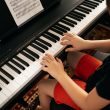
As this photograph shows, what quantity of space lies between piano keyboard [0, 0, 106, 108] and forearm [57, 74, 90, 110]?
0.61 feet

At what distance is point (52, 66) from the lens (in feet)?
4.89

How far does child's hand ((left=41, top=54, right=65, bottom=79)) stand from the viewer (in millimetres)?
1466

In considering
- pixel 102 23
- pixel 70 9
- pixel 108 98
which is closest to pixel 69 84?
pixel 108 98

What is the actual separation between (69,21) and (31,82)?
0.64 m

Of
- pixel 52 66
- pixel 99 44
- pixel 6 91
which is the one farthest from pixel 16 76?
pixel 99 44

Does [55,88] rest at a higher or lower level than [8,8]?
lower

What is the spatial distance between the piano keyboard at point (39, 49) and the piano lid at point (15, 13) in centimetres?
16

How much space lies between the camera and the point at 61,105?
1.51 meters

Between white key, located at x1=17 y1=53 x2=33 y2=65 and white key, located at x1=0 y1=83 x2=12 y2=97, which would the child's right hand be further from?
white key, located at x1=0 y1=83 x2=12 y2=97

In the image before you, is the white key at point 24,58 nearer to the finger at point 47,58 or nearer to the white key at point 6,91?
the finger at point 47,58

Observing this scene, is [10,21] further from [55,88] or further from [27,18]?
[55,88]

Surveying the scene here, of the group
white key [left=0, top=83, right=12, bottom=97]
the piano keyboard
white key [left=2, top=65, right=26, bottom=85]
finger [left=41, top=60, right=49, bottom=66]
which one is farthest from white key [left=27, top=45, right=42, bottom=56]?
white key [left=0, top=83, right=12, bottom=97]

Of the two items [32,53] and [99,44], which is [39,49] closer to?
[32,53]

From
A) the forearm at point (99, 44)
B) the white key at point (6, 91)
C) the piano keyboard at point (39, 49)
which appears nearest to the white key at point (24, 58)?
the piano keyboard at point (39, 49)
